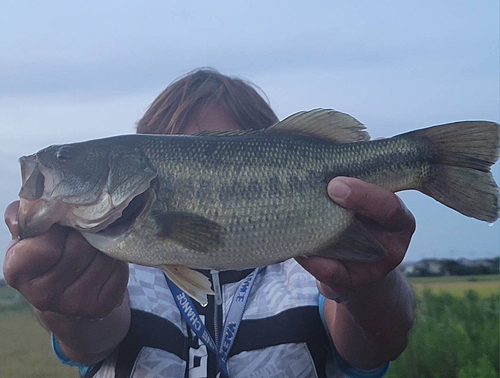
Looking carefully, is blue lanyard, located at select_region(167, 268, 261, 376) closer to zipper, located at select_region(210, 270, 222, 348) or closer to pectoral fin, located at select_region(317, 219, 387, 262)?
zipper, located at select_region(210, 270, 222, 348)

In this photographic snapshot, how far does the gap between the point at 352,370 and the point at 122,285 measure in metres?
1.48

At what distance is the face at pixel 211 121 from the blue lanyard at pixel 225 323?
104cm

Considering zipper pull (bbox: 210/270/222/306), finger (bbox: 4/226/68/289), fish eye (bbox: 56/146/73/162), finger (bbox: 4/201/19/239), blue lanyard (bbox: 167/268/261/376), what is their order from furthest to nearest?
zipper pull (bbox: 210/270/222/306)
blue lanyard (bbox: 167/268/261/376)
fish eye (bbox: 56/146/73/162)
finger (bbox: 4/201/19/239)
finger (bbox: 4/226/68/289)

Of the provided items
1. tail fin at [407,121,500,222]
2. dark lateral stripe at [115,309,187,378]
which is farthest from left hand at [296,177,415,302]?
dark lateral stripe at [115,309,187,378]

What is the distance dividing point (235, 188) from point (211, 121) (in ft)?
4.26

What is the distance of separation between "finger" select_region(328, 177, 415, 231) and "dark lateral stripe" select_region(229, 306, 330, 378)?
1.00 m

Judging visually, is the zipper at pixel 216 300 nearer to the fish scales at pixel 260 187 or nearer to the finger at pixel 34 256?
the fish scales at pixel 260 187

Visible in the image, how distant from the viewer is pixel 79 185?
233cm

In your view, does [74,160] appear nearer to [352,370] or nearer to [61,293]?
[61,293]

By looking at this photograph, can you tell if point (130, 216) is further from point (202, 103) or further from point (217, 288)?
point (202, 103)

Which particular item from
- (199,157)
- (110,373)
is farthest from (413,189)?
(110,373)

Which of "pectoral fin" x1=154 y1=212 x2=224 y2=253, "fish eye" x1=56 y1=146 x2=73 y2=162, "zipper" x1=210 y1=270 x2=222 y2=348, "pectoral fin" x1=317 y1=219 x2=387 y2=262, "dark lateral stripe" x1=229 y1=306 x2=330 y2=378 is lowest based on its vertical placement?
"dark lateral stripe" x1=229 y1=306 x2=330 y2=378

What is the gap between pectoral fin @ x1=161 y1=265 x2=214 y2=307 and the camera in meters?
2.31

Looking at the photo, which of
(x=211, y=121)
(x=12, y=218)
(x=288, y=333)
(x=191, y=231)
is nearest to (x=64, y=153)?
(x=12, y=218)
